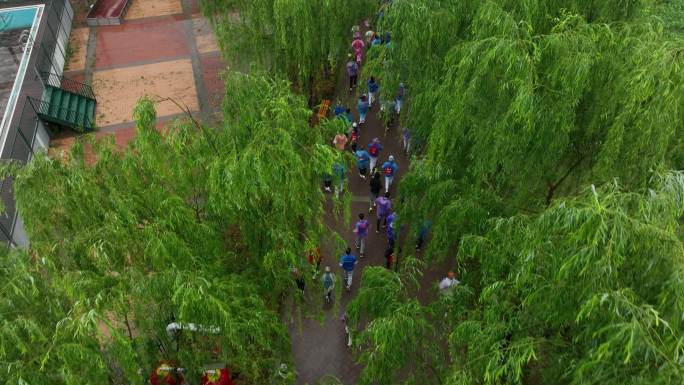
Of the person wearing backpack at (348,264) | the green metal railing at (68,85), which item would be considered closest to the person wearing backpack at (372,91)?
the person wearing backpack at (348,264)

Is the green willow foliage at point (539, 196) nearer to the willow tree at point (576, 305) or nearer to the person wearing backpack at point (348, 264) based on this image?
the willow tree at point (576, 305)

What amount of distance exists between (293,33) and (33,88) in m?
10.7

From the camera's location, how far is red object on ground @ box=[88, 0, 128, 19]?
22.2 m

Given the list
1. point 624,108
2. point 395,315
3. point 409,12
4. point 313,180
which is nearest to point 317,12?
point 409,12

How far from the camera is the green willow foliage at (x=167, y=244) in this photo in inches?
201

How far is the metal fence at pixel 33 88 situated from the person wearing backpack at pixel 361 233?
7.49 meters

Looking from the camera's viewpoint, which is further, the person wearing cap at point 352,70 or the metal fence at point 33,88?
the person wearing cap at point 352,70

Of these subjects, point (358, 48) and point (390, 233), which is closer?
point (390, 233)

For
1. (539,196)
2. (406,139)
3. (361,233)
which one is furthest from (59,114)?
(539,196)

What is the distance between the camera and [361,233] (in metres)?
11.5

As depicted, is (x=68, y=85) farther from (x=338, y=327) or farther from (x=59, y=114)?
(x=338, y=327)

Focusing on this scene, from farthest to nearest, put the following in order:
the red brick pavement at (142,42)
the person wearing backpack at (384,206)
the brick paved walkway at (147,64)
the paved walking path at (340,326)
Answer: the red brick pavement at (142,42), the brick paved walkway at (147,64), the person wearing backpack at (384,206), the paved walking path at (340,326)

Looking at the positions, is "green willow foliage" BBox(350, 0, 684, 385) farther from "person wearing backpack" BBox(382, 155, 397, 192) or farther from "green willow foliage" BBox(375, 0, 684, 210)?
"person wearing backpack" BBox(382, 155, 397, 192)

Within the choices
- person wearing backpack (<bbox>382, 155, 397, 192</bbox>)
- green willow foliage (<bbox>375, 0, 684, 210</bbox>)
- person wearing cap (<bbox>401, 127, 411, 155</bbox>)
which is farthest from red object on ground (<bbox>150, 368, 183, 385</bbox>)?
person wearing cap (<bbox>401, 127, 411, 155</bbox>)
